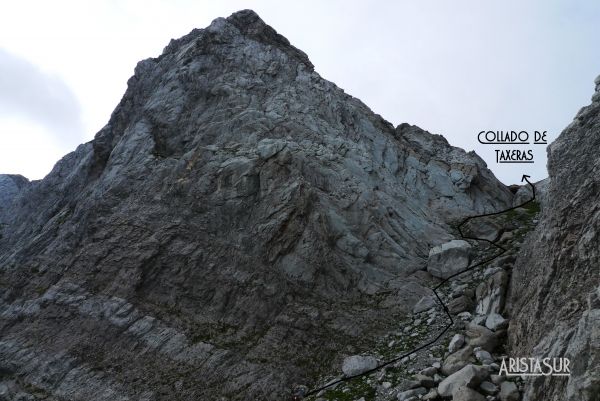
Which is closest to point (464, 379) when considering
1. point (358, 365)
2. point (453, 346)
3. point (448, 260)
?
point (453, 346)

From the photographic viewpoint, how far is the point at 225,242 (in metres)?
27.9

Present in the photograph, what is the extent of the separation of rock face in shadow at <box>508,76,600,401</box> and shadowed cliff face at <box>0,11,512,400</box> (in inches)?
365

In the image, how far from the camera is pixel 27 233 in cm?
4244

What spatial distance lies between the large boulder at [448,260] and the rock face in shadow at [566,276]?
7.41 m

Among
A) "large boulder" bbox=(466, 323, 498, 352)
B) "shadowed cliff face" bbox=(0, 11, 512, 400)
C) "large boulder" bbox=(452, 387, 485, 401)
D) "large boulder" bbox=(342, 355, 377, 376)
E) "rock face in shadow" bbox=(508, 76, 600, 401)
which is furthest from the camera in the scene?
"shadowed cliff face" bbox=(0, 11, 512, 400)

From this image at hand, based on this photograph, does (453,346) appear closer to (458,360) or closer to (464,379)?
(458,360)

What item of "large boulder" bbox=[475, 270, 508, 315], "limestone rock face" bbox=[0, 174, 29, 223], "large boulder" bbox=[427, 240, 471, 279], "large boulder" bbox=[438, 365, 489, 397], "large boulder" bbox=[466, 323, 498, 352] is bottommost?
"large boulder" bbox=[438, 365, 489, 397]

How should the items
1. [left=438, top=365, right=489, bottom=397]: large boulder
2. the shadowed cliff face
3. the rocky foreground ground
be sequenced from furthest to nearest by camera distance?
A: the shadowed cliff face, the rocky foreground ground, [left=438, top=365, right=489, bottom=397]: large boulder

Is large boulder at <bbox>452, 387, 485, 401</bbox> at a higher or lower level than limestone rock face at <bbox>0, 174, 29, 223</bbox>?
lower

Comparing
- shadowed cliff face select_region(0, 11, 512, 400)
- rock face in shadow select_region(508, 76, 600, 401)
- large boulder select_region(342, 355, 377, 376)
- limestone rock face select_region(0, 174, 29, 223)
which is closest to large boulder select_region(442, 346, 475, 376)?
rock face in shadow select_region(508, 76, 600, 401)

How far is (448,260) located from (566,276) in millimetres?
13671

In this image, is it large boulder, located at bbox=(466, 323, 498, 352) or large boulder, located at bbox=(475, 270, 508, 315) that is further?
large boulder, located at bbox=(475, 270, 508, 315)

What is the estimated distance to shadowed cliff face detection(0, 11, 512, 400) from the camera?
22906 mm

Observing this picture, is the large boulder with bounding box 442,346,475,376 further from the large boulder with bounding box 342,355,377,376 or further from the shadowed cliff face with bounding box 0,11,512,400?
the shadowed cliff face with bounding box 0,11,512,400
